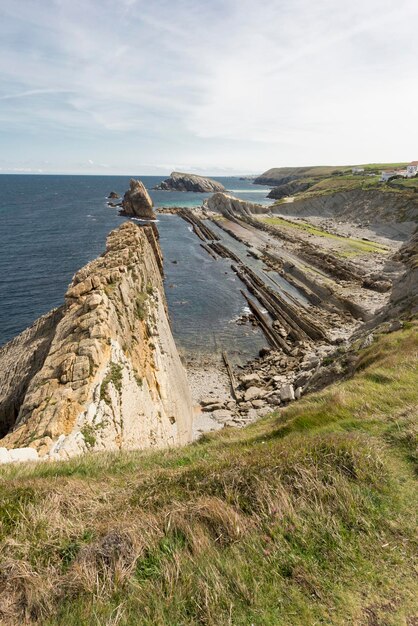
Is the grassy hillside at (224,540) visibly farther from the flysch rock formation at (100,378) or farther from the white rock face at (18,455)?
the flysch rock formation at (100,378)

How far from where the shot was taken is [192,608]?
4.82 meters

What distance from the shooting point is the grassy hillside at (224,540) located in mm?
4883

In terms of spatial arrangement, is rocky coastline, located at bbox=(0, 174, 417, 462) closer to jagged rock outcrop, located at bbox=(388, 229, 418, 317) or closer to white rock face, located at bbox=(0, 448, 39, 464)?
white rock face, located at bbox=(0, 448, 39, 464)

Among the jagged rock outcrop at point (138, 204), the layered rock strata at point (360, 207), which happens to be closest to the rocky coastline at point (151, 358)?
the layered rock strata at point (360, 207)

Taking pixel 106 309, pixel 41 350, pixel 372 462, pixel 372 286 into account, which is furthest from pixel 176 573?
pixel 372 286

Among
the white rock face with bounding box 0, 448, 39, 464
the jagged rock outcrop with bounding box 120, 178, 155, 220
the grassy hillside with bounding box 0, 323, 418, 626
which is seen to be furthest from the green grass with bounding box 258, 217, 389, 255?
the white rock face with bounding box 0, 448, 39, 464

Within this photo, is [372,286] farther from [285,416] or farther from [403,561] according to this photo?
[403,561]

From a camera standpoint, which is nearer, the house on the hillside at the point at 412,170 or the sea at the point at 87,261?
the sea at the point at 87,261

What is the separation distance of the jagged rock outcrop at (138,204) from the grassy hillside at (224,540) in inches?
4886

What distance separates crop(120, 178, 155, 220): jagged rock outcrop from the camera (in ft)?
405

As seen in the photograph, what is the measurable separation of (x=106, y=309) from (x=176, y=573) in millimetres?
15855

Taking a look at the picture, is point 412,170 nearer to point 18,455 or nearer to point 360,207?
point 360,207

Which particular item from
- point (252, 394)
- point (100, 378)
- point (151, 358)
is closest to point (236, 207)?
point (252, 394)

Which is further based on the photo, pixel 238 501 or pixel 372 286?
pixel 372 286
